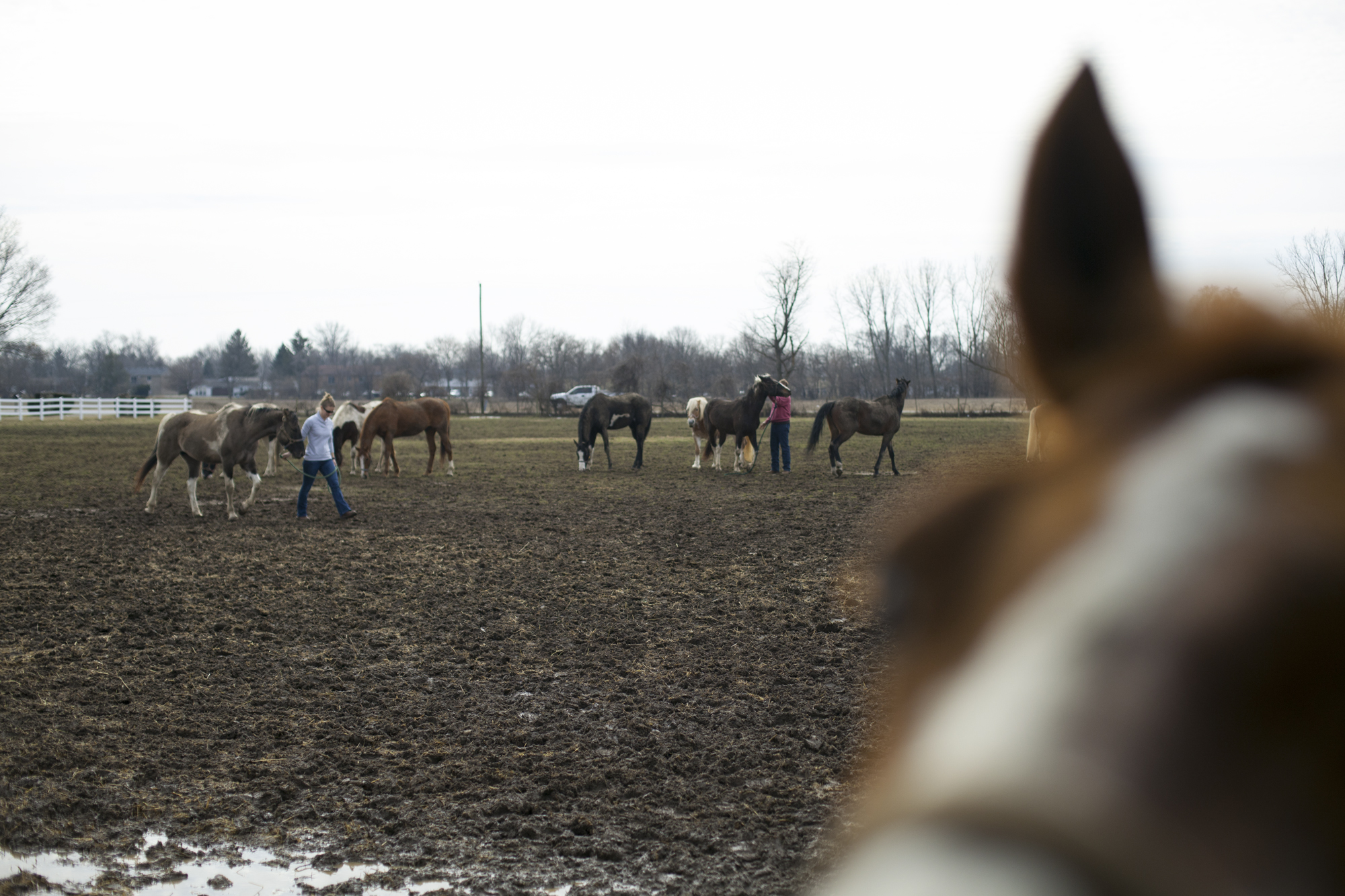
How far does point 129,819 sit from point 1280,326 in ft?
16.7

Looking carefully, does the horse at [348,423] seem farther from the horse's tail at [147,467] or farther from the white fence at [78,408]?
the white fence at [78,408]

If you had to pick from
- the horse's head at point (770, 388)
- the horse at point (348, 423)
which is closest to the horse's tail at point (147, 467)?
the horse at point (348, 423)

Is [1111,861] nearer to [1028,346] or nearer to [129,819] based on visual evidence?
[1028,346]

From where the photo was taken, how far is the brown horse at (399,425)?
61.4ft

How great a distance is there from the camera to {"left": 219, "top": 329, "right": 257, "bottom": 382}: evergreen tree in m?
112

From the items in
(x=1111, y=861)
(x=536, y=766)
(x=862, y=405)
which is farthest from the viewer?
(x=862, y=405)

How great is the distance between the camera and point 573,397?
57.2 m

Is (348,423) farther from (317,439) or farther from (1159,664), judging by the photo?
(1159,664)

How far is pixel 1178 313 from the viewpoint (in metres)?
0.35

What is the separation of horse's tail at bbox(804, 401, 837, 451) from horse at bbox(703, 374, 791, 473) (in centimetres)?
125

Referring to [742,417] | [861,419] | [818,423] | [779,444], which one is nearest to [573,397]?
[779,444]

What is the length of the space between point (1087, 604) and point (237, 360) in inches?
4938

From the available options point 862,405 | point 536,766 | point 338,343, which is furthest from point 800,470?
point 338,343

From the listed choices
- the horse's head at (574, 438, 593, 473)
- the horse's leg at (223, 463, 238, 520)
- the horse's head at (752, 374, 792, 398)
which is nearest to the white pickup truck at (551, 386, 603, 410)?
the horse's head at (574, 438, 593, 473)
